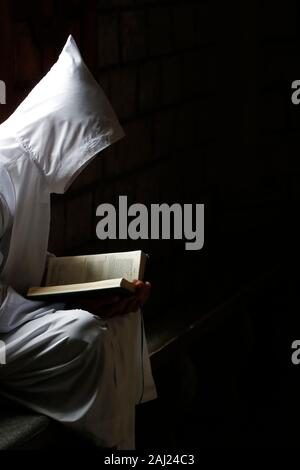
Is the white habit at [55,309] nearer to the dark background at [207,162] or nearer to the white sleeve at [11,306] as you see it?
the white sleeve at [11,306]

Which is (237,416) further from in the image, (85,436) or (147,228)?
(85,436)

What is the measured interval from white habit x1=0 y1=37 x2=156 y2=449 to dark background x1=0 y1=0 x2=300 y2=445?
0.48 metres

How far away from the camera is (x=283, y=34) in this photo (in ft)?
17.6

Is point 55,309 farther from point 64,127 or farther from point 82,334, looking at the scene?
point 64,127

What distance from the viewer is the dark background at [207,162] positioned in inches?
149

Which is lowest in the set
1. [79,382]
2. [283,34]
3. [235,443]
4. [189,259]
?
[235,443]

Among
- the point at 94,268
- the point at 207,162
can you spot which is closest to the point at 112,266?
the point at 94,268

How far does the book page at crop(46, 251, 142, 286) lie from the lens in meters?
2.83

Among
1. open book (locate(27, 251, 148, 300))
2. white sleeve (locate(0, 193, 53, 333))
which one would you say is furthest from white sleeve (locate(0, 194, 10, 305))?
open book (locate(27, 251, 148, 300))

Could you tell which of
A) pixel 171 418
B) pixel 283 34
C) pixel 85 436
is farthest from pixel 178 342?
pixel 283 34

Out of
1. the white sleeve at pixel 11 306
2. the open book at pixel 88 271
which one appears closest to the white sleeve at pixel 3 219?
the white sleeve at pixel 11 306

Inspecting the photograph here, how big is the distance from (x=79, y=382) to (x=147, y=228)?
199 centimetres

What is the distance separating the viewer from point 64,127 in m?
2.76

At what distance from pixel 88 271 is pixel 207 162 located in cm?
244
